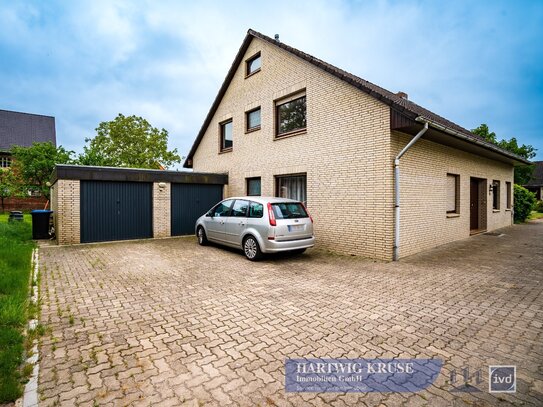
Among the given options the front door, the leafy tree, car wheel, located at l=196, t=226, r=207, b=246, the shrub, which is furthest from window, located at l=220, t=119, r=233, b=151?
the leafy tree

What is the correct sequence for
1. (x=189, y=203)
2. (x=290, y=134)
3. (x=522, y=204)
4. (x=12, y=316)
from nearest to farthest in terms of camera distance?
(x=12, y=316) < (x=290, y=134) < (x=189, y=203) < (x=522, y=204)

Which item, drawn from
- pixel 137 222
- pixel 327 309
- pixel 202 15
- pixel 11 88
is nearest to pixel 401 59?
pixel 202 15

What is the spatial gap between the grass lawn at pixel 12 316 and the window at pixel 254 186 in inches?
295

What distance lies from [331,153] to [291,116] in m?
2.72

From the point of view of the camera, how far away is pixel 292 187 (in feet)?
34.2

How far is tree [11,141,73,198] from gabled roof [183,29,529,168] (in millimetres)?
12722

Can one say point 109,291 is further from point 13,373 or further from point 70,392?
point 70,392

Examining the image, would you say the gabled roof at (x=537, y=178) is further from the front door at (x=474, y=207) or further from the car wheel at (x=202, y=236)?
the car wheel at (x=202, y=236)

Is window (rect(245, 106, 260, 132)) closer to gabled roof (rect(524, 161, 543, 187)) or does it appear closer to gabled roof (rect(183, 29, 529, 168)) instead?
gabled roof (rect(183, 29, 529, 168))

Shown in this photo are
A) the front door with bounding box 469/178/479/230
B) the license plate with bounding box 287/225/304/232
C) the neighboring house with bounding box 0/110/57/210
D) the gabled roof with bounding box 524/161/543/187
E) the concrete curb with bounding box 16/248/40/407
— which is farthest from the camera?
the gabled roof with bounding box 524/161/543/187

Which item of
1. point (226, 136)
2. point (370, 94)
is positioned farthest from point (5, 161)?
point (370, 94)

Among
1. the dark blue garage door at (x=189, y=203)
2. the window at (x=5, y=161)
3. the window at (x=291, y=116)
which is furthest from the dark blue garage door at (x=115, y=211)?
the window at (x=5, y=161)

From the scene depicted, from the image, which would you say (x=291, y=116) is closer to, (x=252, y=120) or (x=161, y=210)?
(x=252, y=120)

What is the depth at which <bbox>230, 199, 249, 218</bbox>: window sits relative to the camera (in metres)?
7.75
